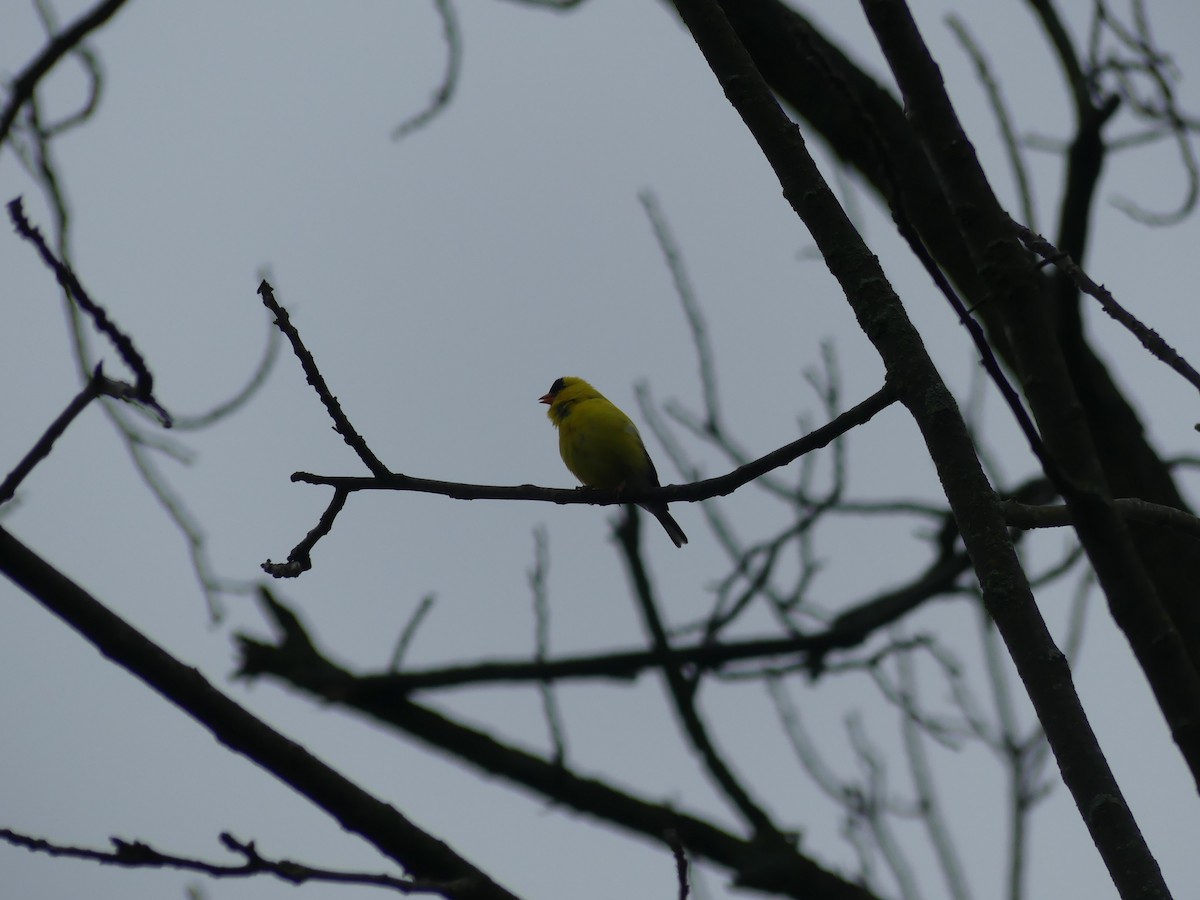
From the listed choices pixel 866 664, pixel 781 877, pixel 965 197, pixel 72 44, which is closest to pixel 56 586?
pixel 72 44

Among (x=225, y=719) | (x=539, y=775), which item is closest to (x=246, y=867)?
(x=225, y=719)

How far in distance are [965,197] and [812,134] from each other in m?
1.36

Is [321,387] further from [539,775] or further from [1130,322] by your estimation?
[539,775]

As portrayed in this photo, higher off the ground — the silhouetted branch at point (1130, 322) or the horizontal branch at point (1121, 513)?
the silhouetted branch at point (1130, 322)

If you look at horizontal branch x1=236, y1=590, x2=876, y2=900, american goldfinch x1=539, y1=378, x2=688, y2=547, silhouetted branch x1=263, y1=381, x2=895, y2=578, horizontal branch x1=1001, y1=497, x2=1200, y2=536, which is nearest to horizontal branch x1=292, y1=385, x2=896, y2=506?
silhouetted branch x1=263, y1=381, x2=895, y2=578

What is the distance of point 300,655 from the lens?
5.40m

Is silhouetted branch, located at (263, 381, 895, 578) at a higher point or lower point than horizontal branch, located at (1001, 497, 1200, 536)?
higher

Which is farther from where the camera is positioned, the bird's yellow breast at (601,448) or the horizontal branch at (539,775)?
the bird's yellow breast at (601,448)

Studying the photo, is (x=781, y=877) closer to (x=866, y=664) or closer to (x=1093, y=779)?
(x=866, y=664)

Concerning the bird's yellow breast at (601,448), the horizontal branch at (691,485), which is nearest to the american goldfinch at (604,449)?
the bird's yellow breast at (601,448)

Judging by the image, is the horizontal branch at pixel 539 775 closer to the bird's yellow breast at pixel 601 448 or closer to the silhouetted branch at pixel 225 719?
the bird's yellow breast at pixel 601 448

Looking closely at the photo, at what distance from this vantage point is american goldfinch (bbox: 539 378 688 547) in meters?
6.14

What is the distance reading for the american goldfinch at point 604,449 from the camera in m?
6.14

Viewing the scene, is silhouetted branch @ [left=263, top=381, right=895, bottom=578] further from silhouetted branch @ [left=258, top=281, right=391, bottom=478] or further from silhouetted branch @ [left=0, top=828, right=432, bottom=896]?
silhouetted branch @ [left=0, top=828, right=432, bottom=896]
